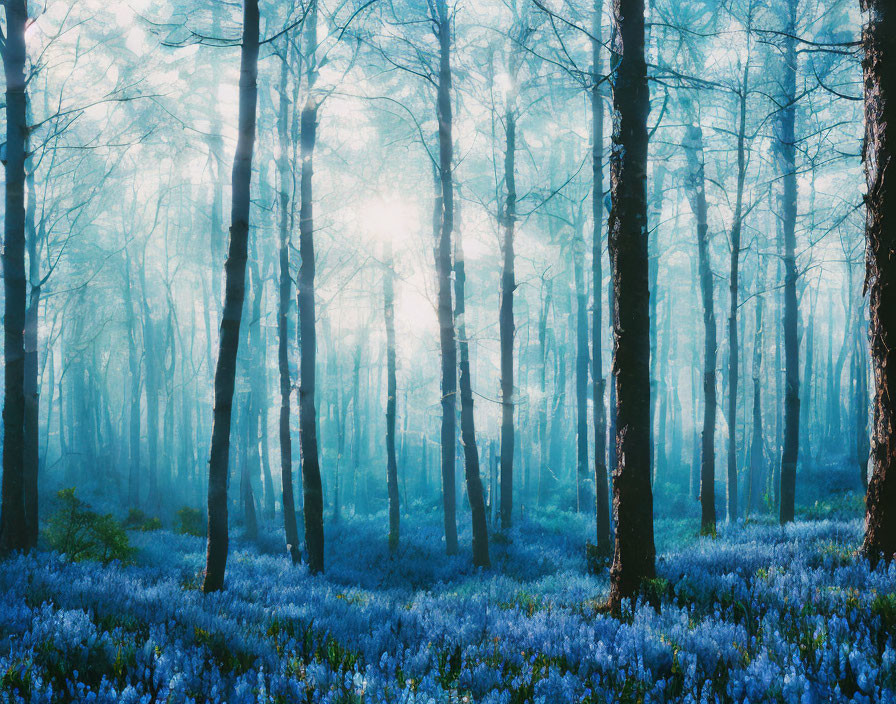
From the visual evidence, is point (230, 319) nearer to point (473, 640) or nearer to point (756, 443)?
point (473, 640)

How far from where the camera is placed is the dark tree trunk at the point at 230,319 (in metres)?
5.86

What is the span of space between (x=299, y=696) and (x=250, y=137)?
547 cm

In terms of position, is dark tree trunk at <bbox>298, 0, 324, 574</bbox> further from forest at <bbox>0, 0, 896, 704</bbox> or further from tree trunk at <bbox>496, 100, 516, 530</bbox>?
tree trunk at <bbox>496, 100, 516, 530</bbox>

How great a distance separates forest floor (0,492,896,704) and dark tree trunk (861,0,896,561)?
595 mm

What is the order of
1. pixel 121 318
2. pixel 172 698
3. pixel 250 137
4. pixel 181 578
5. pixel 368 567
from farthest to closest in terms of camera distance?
pixel 121 318, pixel 368 567, pixel 181 578, pixel 250 137, pixel 172 698

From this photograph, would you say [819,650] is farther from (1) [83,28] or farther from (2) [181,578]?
(1) [83,28]

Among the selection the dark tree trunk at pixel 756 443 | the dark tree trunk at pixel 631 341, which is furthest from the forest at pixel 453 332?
the dark tree trunk at pixel 756 443

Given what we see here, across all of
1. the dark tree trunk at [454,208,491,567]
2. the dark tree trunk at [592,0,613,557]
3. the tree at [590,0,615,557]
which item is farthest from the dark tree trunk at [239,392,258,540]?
the tree at [590,0,615,557]

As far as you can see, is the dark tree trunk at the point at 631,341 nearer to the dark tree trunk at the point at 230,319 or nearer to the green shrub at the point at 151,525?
the dark tree trunk at the point at 230,319

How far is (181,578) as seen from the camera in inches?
286

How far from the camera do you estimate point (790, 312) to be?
11875 mm

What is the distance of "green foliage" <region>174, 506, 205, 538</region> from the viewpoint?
15320 mm


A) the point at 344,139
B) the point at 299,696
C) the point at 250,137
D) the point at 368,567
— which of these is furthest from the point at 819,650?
the point at 344,139

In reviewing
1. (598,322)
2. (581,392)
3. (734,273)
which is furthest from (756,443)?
(734,273)
